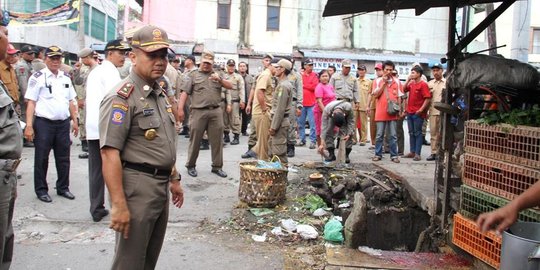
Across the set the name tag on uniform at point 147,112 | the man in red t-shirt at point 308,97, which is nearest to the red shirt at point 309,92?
the man in red t-shirt at point 308,97

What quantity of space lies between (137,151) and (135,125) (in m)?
0.16

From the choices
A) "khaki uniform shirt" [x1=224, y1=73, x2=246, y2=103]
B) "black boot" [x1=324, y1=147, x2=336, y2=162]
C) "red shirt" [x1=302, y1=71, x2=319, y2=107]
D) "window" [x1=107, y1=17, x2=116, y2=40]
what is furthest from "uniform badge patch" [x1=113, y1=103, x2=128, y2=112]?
"window" [x1=107, y1=17, x2=116, y2=40]

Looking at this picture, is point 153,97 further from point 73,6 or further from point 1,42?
point 73,6

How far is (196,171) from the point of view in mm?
7734

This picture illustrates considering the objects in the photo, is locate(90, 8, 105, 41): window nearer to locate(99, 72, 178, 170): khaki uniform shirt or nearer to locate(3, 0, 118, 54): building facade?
locate(3, 0, 118, 54): building facade

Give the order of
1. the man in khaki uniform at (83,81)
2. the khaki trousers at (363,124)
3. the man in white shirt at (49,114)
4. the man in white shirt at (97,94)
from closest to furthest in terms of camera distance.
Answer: the man in white shirt at (97,94) → the man in white shirt at (49,114) → the man in khaki uniform at (83,81) → the khaki trousers at (363,124)

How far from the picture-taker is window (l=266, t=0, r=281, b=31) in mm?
27719

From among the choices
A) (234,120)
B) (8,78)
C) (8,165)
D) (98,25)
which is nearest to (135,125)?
(8,165)

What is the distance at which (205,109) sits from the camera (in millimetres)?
7562

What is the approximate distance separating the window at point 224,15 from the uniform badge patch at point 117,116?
25546mm

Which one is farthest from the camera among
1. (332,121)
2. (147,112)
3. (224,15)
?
(224,15)

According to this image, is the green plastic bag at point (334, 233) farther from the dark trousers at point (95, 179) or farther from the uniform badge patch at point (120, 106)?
the uniform badge patch at point (120, 106)

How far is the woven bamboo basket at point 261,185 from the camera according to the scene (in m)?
5.89

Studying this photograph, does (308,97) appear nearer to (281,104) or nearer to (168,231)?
(281,104)
